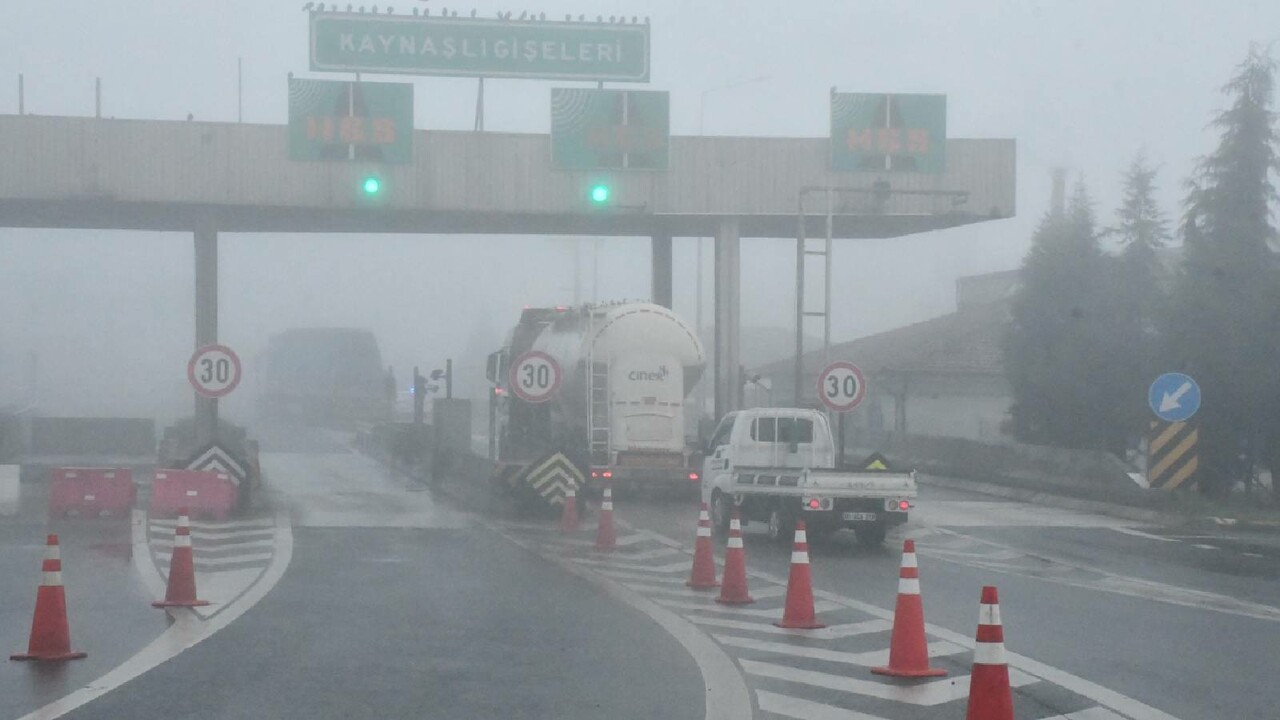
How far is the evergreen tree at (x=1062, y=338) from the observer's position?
40250mm

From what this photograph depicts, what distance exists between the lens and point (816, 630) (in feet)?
41.5

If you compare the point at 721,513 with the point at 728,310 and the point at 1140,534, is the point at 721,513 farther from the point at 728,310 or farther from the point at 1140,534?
the point at 728,310

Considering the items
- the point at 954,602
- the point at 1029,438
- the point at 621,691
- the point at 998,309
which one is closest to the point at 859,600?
the point at 954,602

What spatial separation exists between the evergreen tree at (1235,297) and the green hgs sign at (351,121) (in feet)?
55.5

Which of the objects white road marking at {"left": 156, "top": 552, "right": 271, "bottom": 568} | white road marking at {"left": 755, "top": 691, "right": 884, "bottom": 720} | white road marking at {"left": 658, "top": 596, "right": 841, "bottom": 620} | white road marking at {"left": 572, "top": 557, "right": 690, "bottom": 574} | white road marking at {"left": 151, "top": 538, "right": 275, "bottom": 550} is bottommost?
white road marking at {"left": 572, "top": 557, "right": 690, "bottom": 574}

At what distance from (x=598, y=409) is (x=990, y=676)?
Answer: 840 inches

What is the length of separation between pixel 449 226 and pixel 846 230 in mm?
9769

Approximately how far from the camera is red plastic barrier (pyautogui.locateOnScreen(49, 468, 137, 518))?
23.8 metres

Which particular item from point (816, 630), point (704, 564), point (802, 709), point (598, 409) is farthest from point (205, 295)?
point (802, 709)

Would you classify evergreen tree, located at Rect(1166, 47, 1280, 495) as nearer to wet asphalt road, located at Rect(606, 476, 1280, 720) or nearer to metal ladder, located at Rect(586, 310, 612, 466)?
wet asphalt road, located at Rect(606, 476, 1280, 720)

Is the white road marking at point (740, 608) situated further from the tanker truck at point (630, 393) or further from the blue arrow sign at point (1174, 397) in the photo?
the blue arrow sign at point (1174, 397)

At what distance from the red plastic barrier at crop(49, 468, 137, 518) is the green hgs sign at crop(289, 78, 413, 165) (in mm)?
10554

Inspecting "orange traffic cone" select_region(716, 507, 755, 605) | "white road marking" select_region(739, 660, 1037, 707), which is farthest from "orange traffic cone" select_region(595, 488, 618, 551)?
"white road marking" select_region(739, 660, 1037, 707)

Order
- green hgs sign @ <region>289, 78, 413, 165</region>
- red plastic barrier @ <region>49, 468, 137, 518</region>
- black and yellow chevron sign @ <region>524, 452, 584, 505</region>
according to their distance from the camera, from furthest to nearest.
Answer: green hgs sign @ <region>289, 78, 413, 165</region>, black and yellow chevron sign @ <region>524, 452, 584, 505</region>, red plastic barrier @ <region>49, 468, 137, 518</region>
